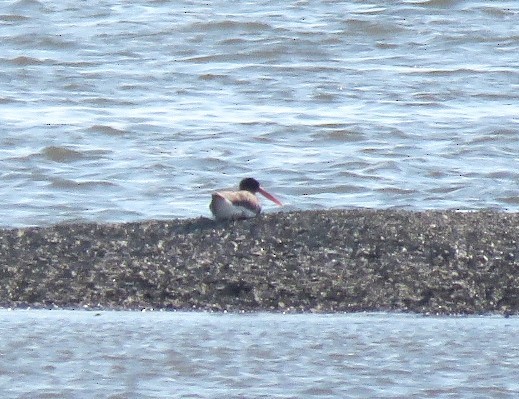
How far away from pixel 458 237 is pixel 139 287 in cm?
249

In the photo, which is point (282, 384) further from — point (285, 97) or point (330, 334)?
point (285, 97)

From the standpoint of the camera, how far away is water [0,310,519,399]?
25.3ft

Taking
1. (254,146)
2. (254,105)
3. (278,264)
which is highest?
(278,264)

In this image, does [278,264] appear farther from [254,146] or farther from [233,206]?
[254,146]

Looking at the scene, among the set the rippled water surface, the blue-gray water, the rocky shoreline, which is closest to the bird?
the rocky shoreline

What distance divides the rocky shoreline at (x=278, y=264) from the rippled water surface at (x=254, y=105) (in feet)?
8.84

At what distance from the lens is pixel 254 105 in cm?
1998

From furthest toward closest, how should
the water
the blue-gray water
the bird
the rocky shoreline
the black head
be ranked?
1. the black head
2. the bird
3. the rocky shoreline
4. the blue-gray water
5. the water

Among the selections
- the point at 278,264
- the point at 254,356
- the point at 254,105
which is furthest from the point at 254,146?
the point at 254,356

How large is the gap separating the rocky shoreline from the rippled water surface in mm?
2694

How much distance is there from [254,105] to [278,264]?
31.4ft

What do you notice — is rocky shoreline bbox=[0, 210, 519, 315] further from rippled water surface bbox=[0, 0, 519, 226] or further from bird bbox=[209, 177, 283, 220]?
rippled water surface bbox=[0, 0, 519, 226]

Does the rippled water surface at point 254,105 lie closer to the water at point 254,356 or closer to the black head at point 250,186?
the black head at point 250,186

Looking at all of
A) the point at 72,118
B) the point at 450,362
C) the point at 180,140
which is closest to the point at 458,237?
the point at 450,362
